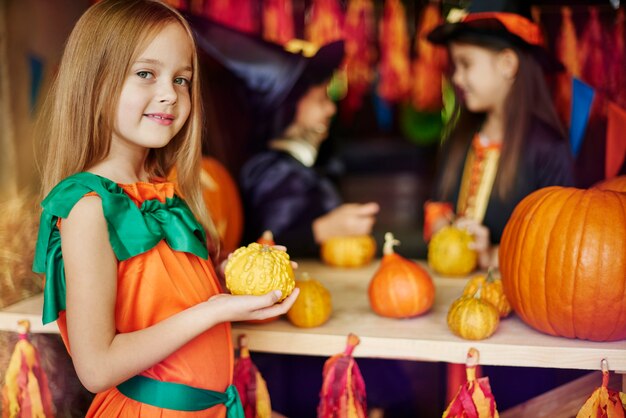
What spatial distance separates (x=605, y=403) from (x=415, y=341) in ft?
1.57

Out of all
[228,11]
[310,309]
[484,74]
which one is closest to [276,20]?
[228,11]

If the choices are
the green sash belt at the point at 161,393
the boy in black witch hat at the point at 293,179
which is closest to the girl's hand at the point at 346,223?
the boy in black witch hat at the point at 293,179

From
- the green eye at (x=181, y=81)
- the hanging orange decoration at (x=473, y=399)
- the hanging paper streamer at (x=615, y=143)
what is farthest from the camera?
the hanging paper streamer at (x=615, y=143)

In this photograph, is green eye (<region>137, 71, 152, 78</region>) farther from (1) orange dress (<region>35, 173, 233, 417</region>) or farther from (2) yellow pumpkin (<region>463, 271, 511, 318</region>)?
(2) yellow pumpkin (<region>463, 271, 511, 318</region>)

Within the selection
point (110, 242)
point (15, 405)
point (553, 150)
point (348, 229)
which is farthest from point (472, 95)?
point (15, 405)

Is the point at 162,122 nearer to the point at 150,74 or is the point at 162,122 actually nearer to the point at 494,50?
the point at 150,74

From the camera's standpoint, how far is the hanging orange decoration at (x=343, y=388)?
5.48 feet

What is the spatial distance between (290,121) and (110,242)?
1.94 meters

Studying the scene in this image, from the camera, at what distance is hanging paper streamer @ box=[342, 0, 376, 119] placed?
134 inches

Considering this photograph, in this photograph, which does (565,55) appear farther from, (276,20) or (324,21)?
(276,20)

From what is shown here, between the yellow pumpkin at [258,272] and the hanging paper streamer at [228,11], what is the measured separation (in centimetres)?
175

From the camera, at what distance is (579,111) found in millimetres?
2410

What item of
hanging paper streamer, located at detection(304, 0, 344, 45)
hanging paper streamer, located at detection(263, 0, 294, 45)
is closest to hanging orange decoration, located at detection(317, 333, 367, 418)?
hanging paper streamer, located at detection(263, 0, 294, 45)

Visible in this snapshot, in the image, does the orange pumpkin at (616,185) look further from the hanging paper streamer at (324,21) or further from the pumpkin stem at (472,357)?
the hanging paper streamer at (324,21)
